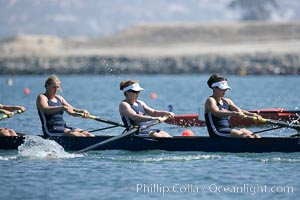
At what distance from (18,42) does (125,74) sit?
2978cm

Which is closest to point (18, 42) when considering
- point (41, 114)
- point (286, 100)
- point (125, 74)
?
point (125, 74)

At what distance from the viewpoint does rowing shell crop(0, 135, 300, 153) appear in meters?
17.0

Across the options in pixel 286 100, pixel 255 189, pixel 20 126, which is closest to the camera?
pixel 255 189

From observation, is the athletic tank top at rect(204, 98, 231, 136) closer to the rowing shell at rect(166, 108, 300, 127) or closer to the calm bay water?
the calm bay water

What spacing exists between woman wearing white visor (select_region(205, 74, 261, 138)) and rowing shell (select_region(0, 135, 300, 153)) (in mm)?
187

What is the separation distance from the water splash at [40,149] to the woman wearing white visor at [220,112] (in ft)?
8.37

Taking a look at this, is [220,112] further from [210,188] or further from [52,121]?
[52,121]

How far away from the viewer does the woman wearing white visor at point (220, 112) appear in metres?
17.1

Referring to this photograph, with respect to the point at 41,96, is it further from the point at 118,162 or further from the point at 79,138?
the point at 118,162

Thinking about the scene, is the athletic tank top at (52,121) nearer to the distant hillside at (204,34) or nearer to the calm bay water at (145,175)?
the calm bay water at (145,175)

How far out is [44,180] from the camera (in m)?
15.1

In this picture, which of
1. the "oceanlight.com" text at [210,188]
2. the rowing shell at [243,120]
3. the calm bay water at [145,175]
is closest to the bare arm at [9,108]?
the calm bay water at [145,175]

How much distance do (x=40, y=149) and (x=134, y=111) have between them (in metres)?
1.92

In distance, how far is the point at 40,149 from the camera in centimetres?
1755
